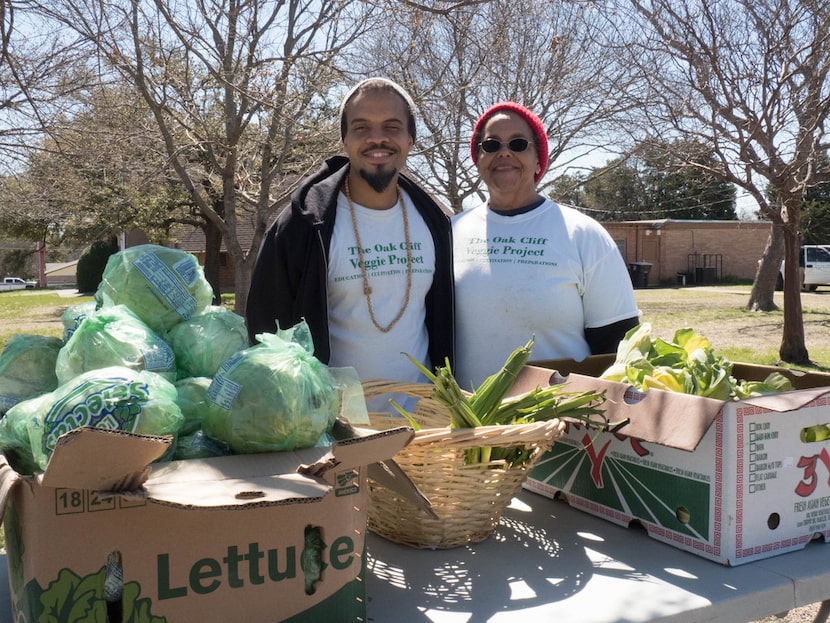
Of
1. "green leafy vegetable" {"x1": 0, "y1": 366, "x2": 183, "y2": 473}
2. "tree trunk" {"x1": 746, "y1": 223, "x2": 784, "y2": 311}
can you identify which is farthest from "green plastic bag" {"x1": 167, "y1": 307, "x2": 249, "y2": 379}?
"tree trunk" {"x1": 746, "y1": 223, "x2": 784, "y2": 311}

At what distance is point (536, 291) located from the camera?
2.67 metres

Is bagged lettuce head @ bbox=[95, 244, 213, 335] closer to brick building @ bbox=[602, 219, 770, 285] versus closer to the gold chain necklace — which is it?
the gold chain necklace

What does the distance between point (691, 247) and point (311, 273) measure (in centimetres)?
3753

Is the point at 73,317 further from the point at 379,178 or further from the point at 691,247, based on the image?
the point at 691,247

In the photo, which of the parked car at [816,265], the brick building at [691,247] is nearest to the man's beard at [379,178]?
the parked car at [816,265]

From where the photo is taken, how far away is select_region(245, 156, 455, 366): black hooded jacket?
257 cm

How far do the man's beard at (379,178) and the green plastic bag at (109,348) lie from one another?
1230 millimetres

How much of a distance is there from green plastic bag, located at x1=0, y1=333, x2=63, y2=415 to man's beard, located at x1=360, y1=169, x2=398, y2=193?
4.22 ft

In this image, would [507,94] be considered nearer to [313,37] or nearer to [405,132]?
[313,37]

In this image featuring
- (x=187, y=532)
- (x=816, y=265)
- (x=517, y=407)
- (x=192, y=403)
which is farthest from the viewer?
(x=816, y=265)

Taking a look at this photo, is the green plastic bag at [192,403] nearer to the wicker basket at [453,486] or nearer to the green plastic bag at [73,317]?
the green plastic bag at [73,317]

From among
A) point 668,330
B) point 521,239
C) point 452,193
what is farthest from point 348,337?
point 668,330

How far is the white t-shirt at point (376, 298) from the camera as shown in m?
2.62

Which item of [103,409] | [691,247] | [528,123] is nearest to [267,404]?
[103,409]
